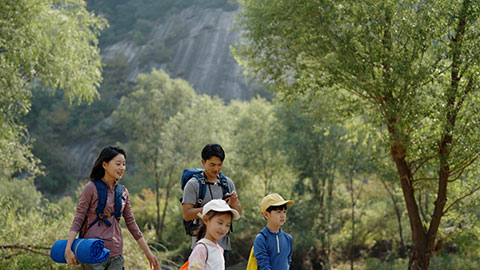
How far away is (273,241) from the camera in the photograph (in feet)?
13.5

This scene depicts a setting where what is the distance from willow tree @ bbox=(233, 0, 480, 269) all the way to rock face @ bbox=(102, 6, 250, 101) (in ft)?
151

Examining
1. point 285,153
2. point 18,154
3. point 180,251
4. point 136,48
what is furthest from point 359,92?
point 136,48

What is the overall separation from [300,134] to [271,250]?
60.2 feet

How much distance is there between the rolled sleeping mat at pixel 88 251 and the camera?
3.31 meters

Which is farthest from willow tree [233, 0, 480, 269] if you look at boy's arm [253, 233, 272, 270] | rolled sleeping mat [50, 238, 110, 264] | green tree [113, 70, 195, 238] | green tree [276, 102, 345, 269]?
green tree [113, 70, 195, 238]

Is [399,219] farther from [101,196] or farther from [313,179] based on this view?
[101,196]

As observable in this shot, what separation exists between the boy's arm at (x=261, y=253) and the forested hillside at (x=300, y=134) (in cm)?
441

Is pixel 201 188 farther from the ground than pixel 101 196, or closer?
farther from the ground

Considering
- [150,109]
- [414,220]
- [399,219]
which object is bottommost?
[414,220]

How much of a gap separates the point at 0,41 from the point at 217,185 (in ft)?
18.9

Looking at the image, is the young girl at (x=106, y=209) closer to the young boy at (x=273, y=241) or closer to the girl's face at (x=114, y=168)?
the girl's face at (x=114, y=168)

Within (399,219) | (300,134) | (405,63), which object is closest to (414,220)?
(405,63)

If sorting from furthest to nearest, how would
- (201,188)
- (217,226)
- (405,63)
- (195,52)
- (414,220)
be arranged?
(195,52)
(414,220)
(405,63)
(201,188)
(217,226)

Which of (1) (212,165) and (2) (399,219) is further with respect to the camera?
(2) (399,219)
